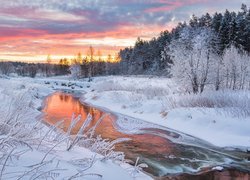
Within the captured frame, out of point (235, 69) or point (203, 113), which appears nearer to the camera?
point (203, 113)

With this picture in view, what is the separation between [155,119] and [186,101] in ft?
→ 7.66

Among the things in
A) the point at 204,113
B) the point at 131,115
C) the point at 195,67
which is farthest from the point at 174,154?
the point at 195,67

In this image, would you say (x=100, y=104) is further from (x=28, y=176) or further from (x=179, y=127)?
(x=28, y=176)

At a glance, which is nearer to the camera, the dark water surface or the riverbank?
the dark water surface

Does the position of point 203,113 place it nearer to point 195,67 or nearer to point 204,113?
point 204,113

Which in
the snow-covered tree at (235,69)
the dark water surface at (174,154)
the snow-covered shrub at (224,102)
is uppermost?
the snow-covered tree at (235,69)

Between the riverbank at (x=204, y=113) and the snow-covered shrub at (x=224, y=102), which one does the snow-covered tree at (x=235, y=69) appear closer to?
the riverbank at (x=204, y=113)

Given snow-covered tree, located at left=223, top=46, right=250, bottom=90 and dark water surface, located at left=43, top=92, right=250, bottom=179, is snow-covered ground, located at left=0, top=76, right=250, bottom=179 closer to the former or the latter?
dark water surface, located at left=43, top=92, right=250, bottom=179

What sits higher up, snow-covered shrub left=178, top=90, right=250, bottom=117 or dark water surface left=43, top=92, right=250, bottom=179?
snow-covered shrub left=178, top=90, right=250, bottom=117

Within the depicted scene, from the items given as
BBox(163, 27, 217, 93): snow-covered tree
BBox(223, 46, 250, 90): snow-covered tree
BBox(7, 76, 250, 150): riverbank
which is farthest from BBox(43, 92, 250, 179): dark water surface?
BBox(223, 46, 250, 90): snow-covered tree

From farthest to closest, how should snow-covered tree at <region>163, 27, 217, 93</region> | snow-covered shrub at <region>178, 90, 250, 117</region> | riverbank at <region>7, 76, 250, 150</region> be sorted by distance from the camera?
1. snow-covered tree at <region>163, 27, 217, 93</region>
2. snow-covered shrub at <region>178, 90, 250, 117</region>
3. riverbank at <region>7, 76, 250, 150</region>

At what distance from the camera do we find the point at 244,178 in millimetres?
9875

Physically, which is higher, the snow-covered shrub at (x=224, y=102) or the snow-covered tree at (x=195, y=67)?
the snow-covered tree at (x=195, y=67)

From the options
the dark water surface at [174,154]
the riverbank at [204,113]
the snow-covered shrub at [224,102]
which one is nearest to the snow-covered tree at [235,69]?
the riverbank at [204,113]
